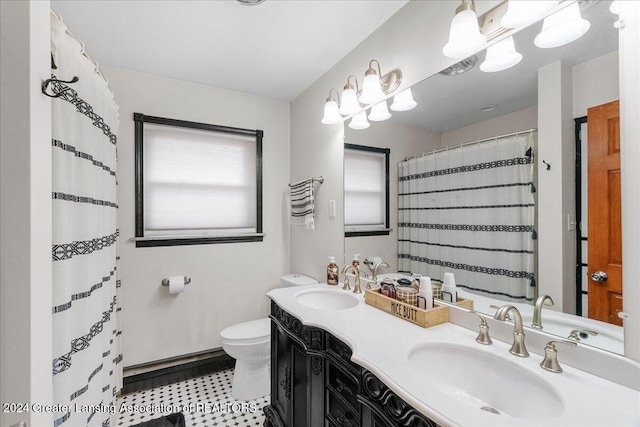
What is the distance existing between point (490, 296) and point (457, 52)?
3.29 ft

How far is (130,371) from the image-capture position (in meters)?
2.15

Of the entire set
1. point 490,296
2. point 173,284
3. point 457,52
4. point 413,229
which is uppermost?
point 457,52

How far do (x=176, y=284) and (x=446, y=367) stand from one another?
1973 mm

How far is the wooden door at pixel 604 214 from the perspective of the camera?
0.81 metres

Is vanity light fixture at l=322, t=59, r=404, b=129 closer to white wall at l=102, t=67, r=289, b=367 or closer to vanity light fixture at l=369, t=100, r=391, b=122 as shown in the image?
vanity light fixture at l=369, t=100, r=391, b=122

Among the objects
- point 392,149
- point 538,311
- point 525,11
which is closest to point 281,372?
point 538,311

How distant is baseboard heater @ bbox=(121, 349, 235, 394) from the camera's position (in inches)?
83.1

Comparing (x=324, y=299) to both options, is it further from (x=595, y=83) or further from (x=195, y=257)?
(x=595, y=83)

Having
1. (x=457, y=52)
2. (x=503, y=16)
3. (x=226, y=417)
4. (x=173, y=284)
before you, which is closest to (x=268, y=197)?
(x=173, y=284)

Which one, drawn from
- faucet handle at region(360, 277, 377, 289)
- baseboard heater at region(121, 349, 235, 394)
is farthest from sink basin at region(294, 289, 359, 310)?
baseboard heater at region(121, 349, 235, 394)

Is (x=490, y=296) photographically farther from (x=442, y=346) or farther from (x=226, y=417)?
(x=226, y=417)

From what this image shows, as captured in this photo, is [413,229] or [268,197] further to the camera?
[268,197]

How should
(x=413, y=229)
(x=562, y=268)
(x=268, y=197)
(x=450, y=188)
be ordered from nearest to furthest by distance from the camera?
(x=562, y=268) → (x=450, y=188) → (x=413, y=229) → (x=268, y=197)

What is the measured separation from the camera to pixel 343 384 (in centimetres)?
109
